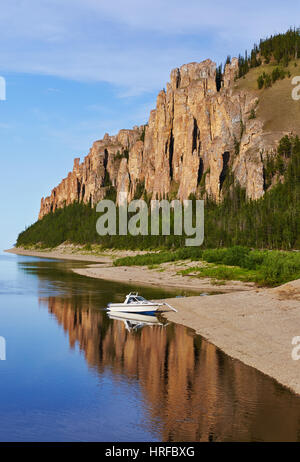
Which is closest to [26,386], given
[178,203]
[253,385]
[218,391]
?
[218,391]

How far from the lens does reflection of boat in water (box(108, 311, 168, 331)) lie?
40375 millimetres

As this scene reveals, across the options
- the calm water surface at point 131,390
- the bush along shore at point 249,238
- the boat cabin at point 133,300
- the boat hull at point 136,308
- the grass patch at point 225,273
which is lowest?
the calm water surface at point 131,390

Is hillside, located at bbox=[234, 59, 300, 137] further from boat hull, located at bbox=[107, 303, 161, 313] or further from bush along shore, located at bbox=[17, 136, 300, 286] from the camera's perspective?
boat hull, located at bbox=[107, 303, 161, 313]

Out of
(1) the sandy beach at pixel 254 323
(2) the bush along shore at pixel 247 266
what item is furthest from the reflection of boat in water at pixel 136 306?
(2) the bush along shore at pixel 247 266

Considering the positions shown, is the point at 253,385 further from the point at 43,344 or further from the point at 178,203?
the point at 178,203

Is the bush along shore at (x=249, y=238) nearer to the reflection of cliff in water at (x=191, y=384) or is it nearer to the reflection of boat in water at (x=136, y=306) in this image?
the reflection of boat in water at (x=136, y=306)

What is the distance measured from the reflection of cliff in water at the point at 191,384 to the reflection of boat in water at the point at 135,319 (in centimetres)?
205

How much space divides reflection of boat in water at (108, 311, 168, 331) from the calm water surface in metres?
1.24

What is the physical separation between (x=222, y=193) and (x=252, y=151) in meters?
20.7

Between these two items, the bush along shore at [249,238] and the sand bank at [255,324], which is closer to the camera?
the sand bank at [255,324]

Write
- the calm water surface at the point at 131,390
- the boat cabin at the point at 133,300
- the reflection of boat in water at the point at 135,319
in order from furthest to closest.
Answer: the boat cabin at the point at 133,300
the reflection of boat in water at the point at 135,319
the calm water surface at the point at 131,390

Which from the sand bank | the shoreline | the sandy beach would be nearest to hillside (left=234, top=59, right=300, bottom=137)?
the shoreline

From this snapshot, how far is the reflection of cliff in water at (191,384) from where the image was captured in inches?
713
